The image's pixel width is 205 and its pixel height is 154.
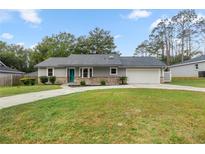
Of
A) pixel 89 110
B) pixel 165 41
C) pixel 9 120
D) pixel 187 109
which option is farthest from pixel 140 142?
pixel 165 41

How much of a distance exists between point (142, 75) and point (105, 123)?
64.0 ft

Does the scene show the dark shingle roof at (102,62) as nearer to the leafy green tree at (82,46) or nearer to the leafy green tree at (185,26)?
the leafy green tree at (82,46)

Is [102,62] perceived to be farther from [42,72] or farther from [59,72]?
[42,72]

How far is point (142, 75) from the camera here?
25203mm

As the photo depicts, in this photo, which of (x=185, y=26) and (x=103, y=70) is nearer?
(x=103, y=70)

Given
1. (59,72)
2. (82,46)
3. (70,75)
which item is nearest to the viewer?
(70,75)

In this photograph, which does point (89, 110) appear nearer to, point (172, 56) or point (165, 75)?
point (165, 75)

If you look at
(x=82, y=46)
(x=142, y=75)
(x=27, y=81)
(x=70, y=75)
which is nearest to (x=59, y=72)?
(x=70, y=75)

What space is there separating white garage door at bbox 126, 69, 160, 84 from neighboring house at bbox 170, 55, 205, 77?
10554mm

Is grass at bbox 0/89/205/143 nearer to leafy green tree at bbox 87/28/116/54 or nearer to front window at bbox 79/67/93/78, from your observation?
front window at bbox 79/67/93/78

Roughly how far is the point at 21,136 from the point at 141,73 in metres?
20.5

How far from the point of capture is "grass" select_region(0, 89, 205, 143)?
214 inches

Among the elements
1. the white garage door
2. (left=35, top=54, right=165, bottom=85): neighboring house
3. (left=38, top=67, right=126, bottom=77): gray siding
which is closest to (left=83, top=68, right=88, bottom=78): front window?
(left=35, top=54, right=165, bottom=85): neighboring house

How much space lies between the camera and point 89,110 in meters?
7.41
